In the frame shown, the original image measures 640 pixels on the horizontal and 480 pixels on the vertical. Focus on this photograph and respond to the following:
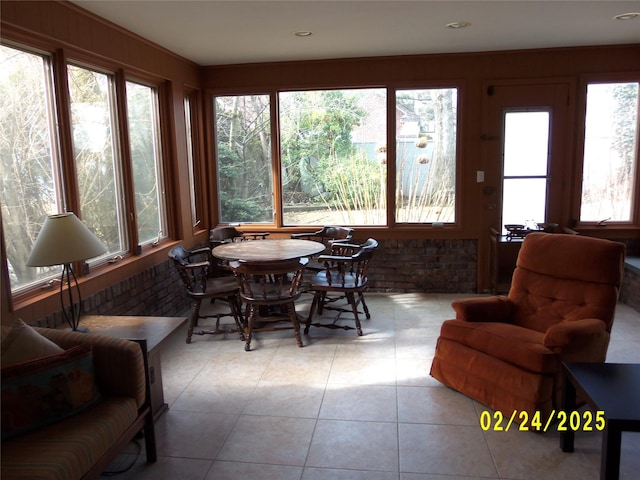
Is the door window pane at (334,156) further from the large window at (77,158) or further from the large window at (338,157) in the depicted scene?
the large window at (77,158)

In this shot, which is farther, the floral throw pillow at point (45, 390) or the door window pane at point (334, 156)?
the door window pane at point (334, 156)

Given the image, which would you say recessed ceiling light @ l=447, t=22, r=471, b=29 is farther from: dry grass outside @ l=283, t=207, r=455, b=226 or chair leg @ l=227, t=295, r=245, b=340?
chair leg @ l=227, t=295, r=245, b=340

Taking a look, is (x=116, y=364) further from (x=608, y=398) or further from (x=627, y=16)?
(x=627, y=16)

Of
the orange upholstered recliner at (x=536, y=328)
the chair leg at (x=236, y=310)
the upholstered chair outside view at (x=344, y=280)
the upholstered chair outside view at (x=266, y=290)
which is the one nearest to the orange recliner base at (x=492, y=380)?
the orange upholstered recliner at (x=536, y=328)

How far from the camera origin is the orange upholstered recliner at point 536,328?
259 centimetres

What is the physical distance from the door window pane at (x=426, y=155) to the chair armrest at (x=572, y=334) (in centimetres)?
270

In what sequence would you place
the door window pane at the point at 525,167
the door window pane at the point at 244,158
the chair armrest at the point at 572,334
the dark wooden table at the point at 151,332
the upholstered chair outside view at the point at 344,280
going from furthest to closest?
the door window pane at the point at 244,158, the door window pane at the point at 525,167, the upholstered chair outside view at the point at 344,280, the dark wooden table at the point at 151,332, the chair armrest at the point at 572,334

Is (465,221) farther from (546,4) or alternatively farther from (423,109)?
(546,4)

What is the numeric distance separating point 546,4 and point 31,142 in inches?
137

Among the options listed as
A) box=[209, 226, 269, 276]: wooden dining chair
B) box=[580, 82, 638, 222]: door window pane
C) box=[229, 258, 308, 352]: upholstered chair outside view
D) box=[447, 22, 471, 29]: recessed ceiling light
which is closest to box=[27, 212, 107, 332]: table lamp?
box=[229, 258, 308, 352]: upholstered chair outside view

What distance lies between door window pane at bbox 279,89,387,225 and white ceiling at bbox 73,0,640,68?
492 millimetres

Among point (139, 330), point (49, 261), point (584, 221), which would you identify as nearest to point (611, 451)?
point (139, 330)

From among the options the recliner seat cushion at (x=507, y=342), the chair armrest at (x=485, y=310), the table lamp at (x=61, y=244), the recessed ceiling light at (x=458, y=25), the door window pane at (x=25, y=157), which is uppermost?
the recessed ceiling light at (x=458, y=25)

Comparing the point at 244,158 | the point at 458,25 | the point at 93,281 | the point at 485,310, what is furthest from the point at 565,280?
the point at 244,158
